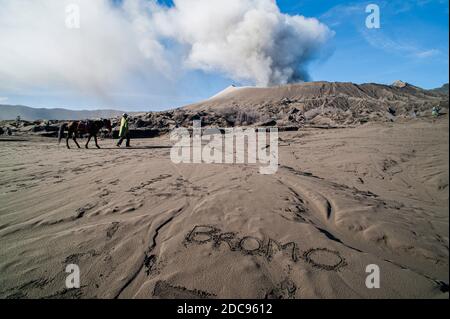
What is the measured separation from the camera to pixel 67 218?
3113 mm

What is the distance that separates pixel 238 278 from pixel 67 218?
2517mm

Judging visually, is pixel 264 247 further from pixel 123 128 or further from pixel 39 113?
pixel 39 113

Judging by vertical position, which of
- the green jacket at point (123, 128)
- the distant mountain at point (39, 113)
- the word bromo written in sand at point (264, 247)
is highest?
the distant mountain at point (39, 113)

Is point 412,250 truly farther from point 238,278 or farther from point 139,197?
point 139,197

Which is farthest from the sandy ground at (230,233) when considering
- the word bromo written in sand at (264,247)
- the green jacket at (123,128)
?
the green jacket at (123,128)

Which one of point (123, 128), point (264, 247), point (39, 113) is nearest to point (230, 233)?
point (264, 247)

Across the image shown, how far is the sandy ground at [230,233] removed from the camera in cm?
191

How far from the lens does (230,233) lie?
2629 millimetres

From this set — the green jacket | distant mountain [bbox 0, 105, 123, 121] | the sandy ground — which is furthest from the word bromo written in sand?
distant mountain [bbox 0, 105, 123, 121]

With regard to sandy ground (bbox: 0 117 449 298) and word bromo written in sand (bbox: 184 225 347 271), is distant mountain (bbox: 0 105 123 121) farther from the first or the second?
word bromo written in sand (bbox: 184 225 347 271)

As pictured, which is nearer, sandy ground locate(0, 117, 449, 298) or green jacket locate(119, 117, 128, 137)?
sandy ground locate(0, 117, 449, 298)

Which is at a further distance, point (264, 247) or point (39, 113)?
point (39, 113)

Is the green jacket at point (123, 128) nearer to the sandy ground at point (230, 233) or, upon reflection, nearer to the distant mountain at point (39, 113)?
the sandy ground at point (230, 233)

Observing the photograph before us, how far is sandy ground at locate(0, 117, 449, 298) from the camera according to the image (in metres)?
1.91
